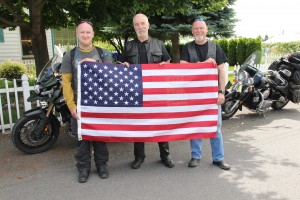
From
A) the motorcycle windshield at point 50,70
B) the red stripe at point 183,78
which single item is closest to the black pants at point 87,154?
the red stripe at point 183,78

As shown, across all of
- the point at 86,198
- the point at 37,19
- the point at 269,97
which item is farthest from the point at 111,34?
the point at 86,198

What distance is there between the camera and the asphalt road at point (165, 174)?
11.4ft

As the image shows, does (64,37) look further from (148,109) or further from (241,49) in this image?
(148,109)

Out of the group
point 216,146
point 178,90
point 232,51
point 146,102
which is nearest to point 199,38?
point 178,90

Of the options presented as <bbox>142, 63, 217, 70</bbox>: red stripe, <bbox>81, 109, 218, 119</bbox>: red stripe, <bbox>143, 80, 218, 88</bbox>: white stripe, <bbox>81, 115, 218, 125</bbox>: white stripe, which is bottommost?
<bbox>81, 115, 218, 125</bbox>: white stripe

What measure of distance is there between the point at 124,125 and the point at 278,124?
13.0 ft

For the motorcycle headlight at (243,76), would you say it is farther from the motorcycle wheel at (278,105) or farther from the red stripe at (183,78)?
the red stripe at (183,78)

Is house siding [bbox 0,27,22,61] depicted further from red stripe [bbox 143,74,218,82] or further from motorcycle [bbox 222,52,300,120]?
red stripe [bbox 143,74,218,82]

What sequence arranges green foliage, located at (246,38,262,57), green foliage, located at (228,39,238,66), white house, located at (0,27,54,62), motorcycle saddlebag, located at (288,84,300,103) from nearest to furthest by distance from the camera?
Result: 1. motorcycle saddlebag, located at (288,84,300,103)
2. white house, located at (0,27,54,62)
3. green foliage, located at (246,38,262,57)
4. green foliage, located at (228,39,238,66)

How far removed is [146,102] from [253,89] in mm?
3581

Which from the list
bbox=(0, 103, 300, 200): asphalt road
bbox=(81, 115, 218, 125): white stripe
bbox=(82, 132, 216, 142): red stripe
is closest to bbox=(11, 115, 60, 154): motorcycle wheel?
bbox=(0, 103, 300, 200): asphalt road

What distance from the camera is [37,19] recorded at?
6.82 meters

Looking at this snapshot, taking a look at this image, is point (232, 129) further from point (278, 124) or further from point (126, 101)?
point (126, 101)

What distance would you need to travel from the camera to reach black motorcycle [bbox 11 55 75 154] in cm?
456
